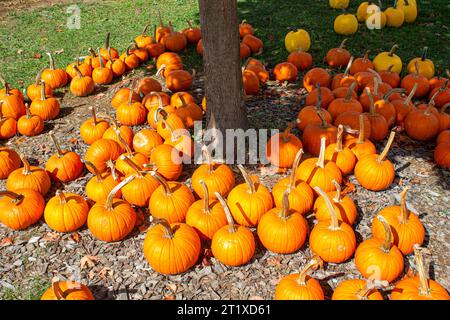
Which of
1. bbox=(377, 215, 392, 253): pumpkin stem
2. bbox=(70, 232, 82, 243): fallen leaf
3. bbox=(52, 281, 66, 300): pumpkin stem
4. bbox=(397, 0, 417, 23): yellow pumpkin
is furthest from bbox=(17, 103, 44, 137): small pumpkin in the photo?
bbox=(397, 0, 417, 23): yellow pumpkin

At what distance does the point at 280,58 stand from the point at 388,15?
117 inches

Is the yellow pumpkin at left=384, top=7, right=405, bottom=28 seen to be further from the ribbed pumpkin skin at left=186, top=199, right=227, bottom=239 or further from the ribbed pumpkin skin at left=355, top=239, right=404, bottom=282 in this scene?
the ribbed pumpkin skin at left=186, top=199, right=227, bottom=239

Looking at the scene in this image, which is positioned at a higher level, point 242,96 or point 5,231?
point 242,96

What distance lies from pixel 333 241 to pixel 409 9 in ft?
23.8

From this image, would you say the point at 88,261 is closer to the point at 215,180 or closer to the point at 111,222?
the point at 111,222

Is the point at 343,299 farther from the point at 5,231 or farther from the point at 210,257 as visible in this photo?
the point at 5,231

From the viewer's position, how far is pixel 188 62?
7.75 metres

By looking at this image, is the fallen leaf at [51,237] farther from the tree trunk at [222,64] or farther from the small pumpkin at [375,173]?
the small pumpkin at [375,173]

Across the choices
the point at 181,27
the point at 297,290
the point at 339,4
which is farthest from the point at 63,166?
the point at 339,4

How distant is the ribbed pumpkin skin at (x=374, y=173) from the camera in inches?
173

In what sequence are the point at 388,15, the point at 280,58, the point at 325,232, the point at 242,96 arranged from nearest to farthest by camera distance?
the point at 325,232 < the point at 242,96 < the point at 280,58 < the point at 388,15

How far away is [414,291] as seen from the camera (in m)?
3.21

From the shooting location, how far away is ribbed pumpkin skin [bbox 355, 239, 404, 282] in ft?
11.5
